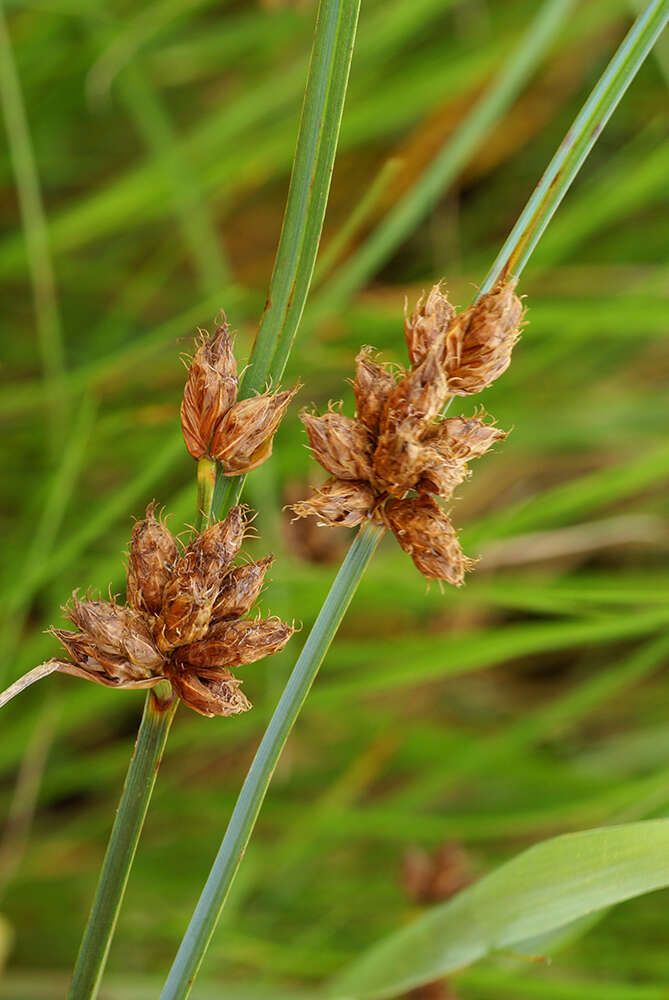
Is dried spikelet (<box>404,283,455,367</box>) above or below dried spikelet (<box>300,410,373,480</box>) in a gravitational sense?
above

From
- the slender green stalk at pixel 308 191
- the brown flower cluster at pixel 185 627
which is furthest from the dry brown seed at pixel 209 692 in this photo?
the slender green stalk at pixel 308 191

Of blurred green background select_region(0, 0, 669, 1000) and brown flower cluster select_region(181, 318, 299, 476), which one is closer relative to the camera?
brown flower cluster select_region(181, 318, 299, 476)

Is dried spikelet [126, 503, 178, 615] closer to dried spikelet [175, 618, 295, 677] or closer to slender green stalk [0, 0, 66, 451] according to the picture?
dried spikelet [175, 618, 295, 677]

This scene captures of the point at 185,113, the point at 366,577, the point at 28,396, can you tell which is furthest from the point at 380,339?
the point at 185,113

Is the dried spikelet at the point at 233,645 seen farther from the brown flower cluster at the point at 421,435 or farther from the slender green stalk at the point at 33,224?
the slender green stalk at the point at 33,224

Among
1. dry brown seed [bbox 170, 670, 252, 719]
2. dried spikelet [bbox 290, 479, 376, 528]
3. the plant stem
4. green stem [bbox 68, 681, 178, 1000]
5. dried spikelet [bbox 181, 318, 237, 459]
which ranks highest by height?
the plant stem

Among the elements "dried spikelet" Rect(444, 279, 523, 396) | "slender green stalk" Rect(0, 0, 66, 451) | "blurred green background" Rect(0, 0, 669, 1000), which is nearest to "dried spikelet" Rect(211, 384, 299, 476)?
"dried spikelet" Rect(444, 279, 523, 396)

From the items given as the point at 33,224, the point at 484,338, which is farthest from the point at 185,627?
Answer: the point at 33,224
